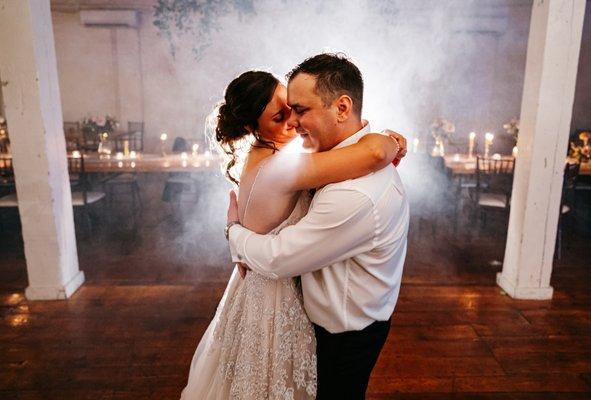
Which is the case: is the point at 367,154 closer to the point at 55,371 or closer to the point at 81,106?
the point at 55,371

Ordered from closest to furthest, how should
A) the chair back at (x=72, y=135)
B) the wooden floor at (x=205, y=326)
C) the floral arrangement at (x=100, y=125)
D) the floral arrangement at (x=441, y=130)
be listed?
1. the wooden floor at (x=205, y=326)
2. the floral arrangement at (x=441, y=130)
3. the floral arrangement at (x=100, y=125)
4. the chair back at (x=72, y=135)

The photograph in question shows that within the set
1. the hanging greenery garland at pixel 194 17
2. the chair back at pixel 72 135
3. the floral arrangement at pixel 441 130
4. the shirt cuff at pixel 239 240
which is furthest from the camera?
the hanging greenery garland at pixel 194 17

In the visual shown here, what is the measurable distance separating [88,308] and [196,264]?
1.18m

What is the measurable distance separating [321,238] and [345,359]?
494 millimetres

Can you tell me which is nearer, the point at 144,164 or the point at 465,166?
the point at 144,164

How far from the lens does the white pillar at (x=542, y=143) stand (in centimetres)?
342

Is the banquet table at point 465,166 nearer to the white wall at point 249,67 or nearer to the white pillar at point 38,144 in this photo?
the white wall at point 249,67

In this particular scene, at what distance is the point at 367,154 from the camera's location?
4.67ft

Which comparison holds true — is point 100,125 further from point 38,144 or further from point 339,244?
point 339,244

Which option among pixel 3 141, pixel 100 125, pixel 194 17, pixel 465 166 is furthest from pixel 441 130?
pixel 3 141

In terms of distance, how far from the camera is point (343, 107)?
1454 mm

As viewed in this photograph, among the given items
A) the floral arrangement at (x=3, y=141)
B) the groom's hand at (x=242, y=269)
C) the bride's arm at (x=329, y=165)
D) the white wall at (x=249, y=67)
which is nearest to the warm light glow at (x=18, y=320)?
the groom's hand at (x=242, y=269)

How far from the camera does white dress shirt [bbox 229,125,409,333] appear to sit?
140cm

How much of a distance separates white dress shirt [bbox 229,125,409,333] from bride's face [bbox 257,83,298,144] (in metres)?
0.29
